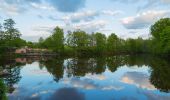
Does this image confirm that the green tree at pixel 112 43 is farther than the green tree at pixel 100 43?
Yes

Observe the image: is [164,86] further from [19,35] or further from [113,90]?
[19,35]

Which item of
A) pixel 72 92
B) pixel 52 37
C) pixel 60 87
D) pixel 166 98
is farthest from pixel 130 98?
pixel 52 37

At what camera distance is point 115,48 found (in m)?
153

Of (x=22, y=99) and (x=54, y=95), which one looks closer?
(x=22, y=99)

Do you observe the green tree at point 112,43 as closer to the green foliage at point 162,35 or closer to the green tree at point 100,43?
the green tree at point 100,43

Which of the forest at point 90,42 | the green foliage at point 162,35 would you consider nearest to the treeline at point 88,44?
the forest at point 90,42

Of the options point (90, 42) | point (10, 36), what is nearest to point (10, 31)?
point (10, 36)

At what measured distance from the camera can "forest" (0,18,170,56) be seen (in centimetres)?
9360

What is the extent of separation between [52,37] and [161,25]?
46.1 meters

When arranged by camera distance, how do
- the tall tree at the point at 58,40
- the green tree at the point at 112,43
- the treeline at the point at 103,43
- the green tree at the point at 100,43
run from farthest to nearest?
the green tree at the point at 112,43 → the green tree at the point at 100,43 → the tall tree at the point at 58,40 → the treeline at the point at 103,43

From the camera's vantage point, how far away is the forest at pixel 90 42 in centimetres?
9360

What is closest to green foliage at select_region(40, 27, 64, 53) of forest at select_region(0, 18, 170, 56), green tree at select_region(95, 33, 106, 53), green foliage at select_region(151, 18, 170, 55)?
forest at select_region(0, 18, 170, 56)

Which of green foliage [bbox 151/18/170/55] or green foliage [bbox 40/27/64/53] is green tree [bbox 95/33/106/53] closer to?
green foliage [bbox 40/27/64/53]

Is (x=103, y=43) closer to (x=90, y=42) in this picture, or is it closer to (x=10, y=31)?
(x=90, y=42)
